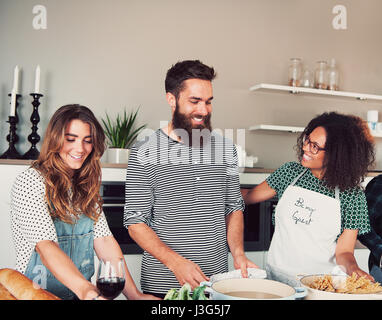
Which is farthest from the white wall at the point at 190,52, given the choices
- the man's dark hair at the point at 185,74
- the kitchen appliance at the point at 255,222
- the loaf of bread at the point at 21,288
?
the loaf of bread at the point at 21,288

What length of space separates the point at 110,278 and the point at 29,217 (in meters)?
0.39

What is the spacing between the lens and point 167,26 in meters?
3.18

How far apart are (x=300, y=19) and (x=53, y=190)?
3.00 m

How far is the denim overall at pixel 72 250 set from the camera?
1141 mm

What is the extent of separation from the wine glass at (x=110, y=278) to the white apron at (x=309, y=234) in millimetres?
714

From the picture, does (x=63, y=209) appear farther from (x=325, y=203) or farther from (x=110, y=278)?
(x=325, y=203)

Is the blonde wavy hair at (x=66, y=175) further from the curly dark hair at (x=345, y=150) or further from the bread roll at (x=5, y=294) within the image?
the curly dark hair at (x=345, y=150)

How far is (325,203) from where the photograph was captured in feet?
4.70

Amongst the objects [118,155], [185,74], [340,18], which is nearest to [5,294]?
[185,74]

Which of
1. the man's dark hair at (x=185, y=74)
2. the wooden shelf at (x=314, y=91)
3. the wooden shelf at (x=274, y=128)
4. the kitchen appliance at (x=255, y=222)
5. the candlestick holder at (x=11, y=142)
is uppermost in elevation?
the wooden shelf at (x=314, y=91)

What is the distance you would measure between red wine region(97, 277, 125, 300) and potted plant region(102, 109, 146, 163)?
1910mm

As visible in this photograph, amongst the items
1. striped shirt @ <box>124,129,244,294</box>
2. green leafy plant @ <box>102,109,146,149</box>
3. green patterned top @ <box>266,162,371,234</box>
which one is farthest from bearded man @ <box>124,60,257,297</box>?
green leafy plant @ <box>102,109,146,149</box>
